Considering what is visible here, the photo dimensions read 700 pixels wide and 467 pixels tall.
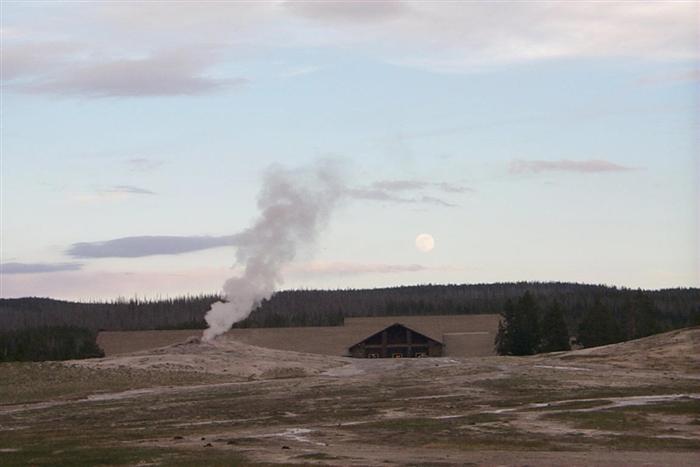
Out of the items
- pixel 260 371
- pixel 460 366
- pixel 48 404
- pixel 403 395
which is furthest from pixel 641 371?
pixel 48 404

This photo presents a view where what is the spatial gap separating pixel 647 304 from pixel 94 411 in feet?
245

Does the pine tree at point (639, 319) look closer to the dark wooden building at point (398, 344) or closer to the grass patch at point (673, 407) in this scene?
the dark wooden building at point (398, 344)

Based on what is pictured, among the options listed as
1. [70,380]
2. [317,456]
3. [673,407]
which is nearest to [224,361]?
[70,380]

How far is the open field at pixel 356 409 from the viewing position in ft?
107

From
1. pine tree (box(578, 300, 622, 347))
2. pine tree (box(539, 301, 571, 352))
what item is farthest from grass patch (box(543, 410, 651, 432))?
pine tree (box(578, 300, 622, 347))

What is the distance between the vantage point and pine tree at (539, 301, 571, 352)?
97.8 meters

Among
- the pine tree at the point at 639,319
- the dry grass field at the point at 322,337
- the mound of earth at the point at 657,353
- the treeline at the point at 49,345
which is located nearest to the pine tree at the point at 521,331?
the dry grass field at the point at 322,337

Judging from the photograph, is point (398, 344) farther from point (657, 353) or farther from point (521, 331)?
point (657, 353)

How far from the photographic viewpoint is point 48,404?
182 ft

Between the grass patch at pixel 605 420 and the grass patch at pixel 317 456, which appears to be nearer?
the grass patch at pixel 317 456

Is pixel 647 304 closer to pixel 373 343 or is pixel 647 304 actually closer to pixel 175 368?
pixel 373 343

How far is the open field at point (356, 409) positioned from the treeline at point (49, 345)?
2466 cm

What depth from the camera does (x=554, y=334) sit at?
98.5 m

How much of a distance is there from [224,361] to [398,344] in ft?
106
